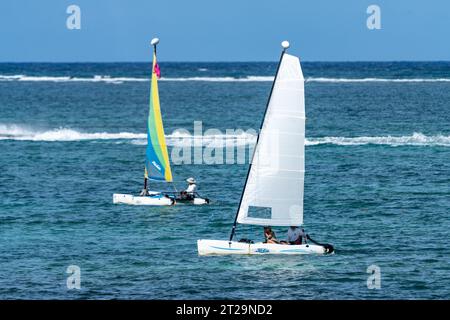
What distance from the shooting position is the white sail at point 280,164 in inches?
1625

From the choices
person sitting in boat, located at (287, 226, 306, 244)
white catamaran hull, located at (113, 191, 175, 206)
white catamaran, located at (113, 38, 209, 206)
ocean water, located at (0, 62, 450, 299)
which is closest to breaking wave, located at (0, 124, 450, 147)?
ocean water, located at (0, 62, 450, 299)

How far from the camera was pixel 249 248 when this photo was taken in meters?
42.5

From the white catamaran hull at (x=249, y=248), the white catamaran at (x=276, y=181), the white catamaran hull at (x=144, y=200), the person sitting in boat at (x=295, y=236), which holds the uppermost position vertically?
the white catamaran at (x=276, y=181)

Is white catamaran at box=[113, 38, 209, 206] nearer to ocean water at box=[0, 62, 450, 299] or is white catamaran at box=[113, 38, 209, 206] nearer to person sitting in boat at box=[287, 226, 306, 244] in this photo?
ocean water at box=[0, 62, 450, 299]

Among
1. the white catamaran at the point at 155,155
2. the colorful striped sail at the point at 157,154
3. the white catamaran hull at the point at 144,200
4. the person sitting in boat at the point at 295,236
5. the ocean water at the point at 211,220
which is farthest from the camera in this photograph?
the colorful striped sail at the point at 157,154

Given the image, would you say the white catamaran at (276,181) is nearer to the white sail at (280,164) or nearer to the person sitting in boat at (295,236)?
the white sail at (280,164)

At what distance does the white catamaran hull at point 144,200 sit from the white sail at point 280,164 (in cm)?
1368

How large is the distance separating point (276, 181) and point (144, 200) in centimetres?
1529

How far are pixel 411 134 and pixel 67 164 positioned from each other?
3371 centimetres

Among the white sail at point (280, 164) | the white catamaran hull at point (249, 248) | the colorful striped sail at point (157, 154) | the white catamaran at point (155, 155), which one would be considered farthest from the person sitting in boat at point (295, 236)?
the colorful striped sail at point (157, 154)

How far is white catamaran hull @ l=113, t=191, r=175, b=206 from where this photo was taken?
2210 inches

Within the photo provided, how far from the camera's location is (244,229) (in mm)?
49625

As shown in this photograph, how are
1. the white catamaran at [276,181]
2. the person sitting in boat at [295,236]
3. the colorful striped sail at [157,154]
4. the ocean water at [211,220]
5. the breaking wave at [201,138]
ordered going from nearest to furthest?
the ocean water at [211,220], the white catamaran at [276,181], the person sitting in boat at [295,236], the colorful striped sail at [157,154], the breaking wave at [201,138]
